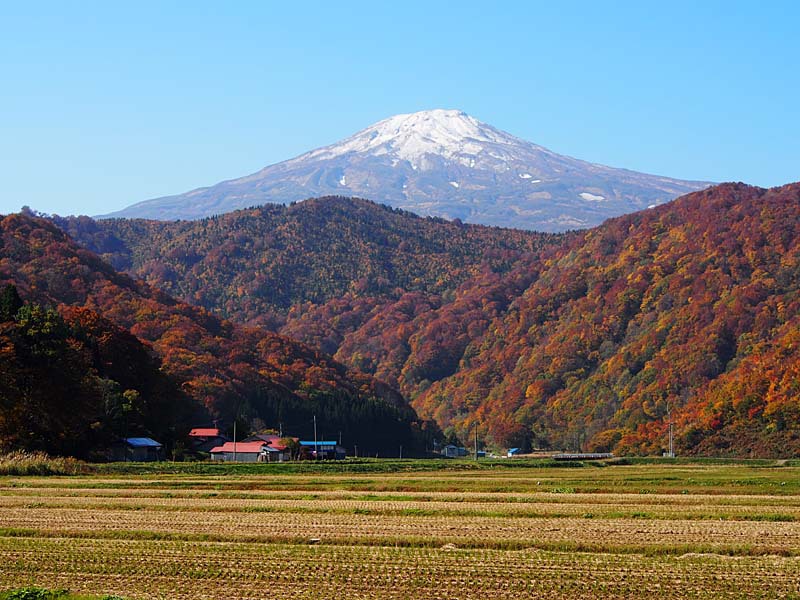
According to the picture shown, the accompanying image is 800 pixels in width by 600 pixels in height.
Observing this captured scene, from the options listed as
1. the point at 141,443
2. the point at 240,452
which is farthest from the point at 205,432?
the point at 141,443

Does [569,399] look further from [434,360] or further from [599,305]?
[434,360]

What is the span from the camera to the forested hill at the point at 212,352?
118 m

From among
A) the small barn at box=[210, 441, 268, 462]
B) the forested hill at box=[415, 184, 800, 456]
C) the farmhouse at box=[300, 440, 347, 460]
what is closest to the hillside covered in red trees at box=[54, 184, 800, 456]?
the forested hill at box=[415, 184, 800, 456]

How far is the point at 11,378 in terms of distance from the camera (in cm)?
5578

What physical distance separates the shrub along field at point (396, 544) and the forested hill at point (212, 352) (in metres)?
74.3

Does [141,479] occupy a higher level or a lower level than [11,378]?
lower

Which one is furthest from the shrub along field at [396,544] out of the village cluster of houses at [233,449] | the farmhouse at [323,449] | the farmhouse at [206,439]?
the farmhouse at [323,449]

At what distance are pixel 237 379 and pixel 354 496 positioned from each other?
8773 cm

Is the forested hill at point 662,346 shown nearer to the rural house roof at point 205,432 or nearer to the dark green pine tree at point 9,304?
the rural house roof at point 205,432

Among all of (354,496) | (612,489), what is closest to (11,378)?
(354,496)

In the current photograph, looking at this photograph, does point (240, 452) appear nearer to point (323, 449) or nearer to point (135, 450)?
point (323, 449)

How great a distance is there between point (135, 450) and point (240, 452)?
15826 millimetres

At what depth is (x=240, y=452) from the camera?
→ 288ft

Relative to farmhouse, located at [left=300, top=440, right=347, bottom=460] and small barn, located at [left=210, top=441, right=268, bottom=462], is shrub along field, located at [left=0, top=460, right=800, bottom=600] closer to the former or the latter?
small barn, located at [left=210, top=441, right=268, bottom=462]
